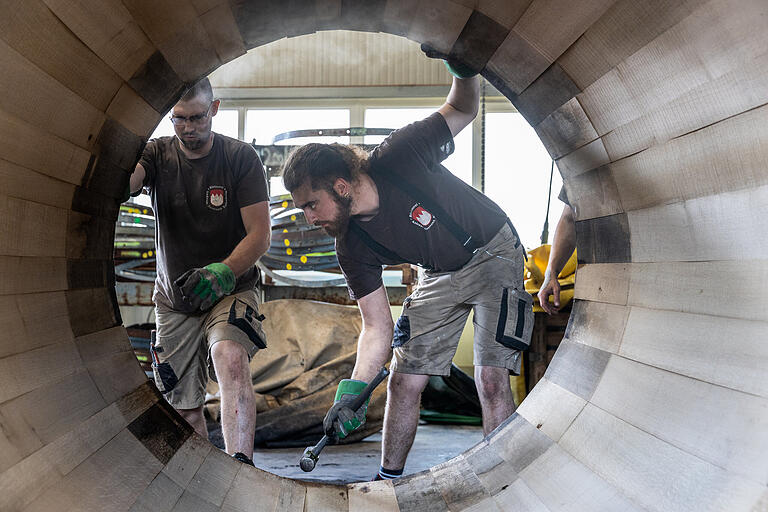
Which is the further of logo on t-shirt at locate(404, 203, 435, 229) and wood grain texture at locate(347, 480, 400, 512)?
logo on t-shirt at locate(404, 203, 435, 229)

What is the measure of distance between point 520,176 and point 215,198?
4.99 meters

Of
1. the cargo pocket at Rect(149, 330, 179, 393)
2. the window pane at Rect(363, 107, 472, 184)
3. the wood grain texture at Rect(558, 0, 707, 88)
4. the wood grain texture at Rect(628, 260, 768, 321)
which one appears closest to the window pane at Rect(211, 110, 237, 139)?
the window pane at Rect(363, 107, 472, 184)

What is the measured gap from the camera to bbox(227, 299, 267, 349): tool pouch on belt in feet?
7.25

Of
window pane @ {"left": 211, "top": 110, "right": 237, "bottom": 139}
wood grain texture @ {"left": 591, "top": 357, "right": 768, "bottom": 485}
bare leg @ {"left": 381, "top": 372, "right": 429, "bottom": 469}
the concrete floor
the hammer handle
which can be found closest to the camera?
wood grain texture @ {"left": 591, "top": 357, "right": 768, "bottom": 485}

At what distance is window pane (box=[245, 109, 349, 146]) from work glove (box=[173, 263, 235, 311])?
510 cm

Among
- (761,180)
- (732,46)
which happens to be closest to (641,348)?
(761,180)

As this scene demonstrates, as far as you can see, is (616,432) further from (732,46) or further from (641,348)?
(732,46)

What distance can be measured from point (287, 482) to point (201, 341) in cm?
100

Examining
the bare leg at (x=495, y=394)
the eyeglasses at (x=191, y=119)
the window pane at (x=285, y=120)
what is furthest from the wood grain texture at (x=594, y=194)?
the window pane at (x=285, y=120)

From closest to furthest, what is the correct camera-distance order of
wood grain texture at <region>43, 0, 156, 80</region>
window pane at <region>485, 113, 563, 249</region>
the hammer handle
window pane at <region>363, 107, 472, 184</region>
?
wood grain texture at <region>43, 0, 156, 80</region> → the hammer handle → window pane at <region>485, 113, 563, 249</region> → window pane at <region>363, 107, 472, 184</region>

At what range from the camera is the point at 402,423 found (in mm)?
2414

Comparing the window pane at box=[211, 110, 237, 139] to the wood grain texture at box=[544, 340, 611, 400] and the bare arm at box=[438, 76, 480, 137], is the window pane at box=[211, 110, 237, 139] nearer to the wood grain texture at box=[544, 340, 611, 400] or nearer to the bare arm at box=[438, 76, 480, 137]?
the bare arm at box=[438, 76, 480, 137]

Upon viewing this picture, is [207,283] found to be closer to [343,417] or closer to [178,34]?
[343,417]

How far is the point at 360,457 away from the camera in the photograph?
3.40m
